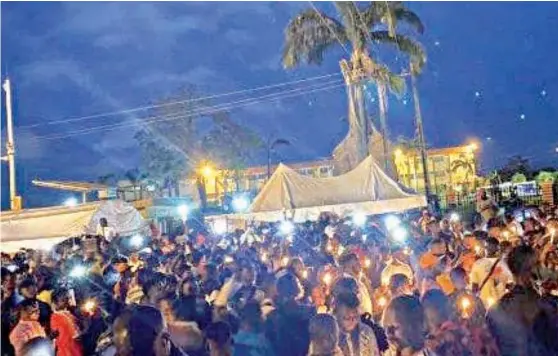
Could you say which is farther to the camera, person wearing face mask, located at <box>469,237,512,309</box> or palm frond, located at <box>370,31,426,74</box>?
palm frond, located at <box>370,31,426,74</box>

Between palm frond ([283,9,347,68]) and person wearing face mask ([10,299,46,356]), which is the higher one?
palm frond ([283,9,347,68])

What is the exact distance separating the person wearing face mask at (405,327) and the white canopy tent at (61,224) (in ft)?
41.7

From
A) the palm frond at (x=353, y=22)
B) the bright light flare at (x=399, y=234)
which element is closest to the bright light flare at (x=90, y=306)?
the bright light flare at (x=399, y=234)

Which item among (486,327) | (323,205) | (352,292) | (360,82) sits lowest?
(486,327)

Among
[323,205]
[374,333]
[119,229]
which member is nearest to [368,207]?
[323,205]

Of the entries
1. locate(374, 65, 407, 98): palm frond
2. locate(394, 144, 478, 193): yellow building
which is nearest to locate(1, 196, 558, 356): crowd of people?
locate(374, 65, 407, 98): palm frond

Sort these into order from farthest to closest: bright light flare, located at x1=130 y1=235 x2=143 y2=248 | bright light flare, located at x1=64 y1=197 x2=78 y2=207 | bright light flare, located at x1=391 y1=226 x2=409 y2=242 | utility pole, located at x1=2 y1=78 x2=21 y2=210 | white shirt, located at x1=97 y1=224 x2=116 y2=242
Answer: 1. utility pole, located at x1=2 y1=78 x2=21 y2=210
2. bright light flare, located at x1=64 y1=197 x2=78 y2=207
3. bright light flare, located at x1=130 y1=235 x2=143 y2=248
4. white shirt, located at x1=97 y1=224 x2=116 y2=242
5. bright light flare, located at x1=391 y1=226 x2=409 y2=242

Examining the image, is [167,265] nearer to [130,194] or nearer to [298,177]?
[298,177]

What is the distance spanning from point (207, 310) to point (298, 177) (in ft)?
38.3

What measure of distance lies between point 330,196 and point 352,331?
12507 mm

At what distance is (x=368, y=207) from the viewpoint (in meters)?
16.5

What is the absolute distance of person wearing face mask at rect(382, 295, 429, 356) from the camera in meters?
4.09

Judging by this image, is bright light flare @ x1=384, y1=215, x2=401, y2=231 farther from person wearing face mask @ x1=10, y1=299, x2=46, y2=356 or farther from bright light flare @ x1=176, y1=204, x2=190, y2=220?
person wearing face mask @ x1=10, y1=299, x2=46, y2=356

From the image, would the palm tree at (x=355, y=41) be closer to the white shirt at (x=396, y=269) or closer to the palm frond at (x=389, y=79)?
the palm frond at (x=389, y=79)
